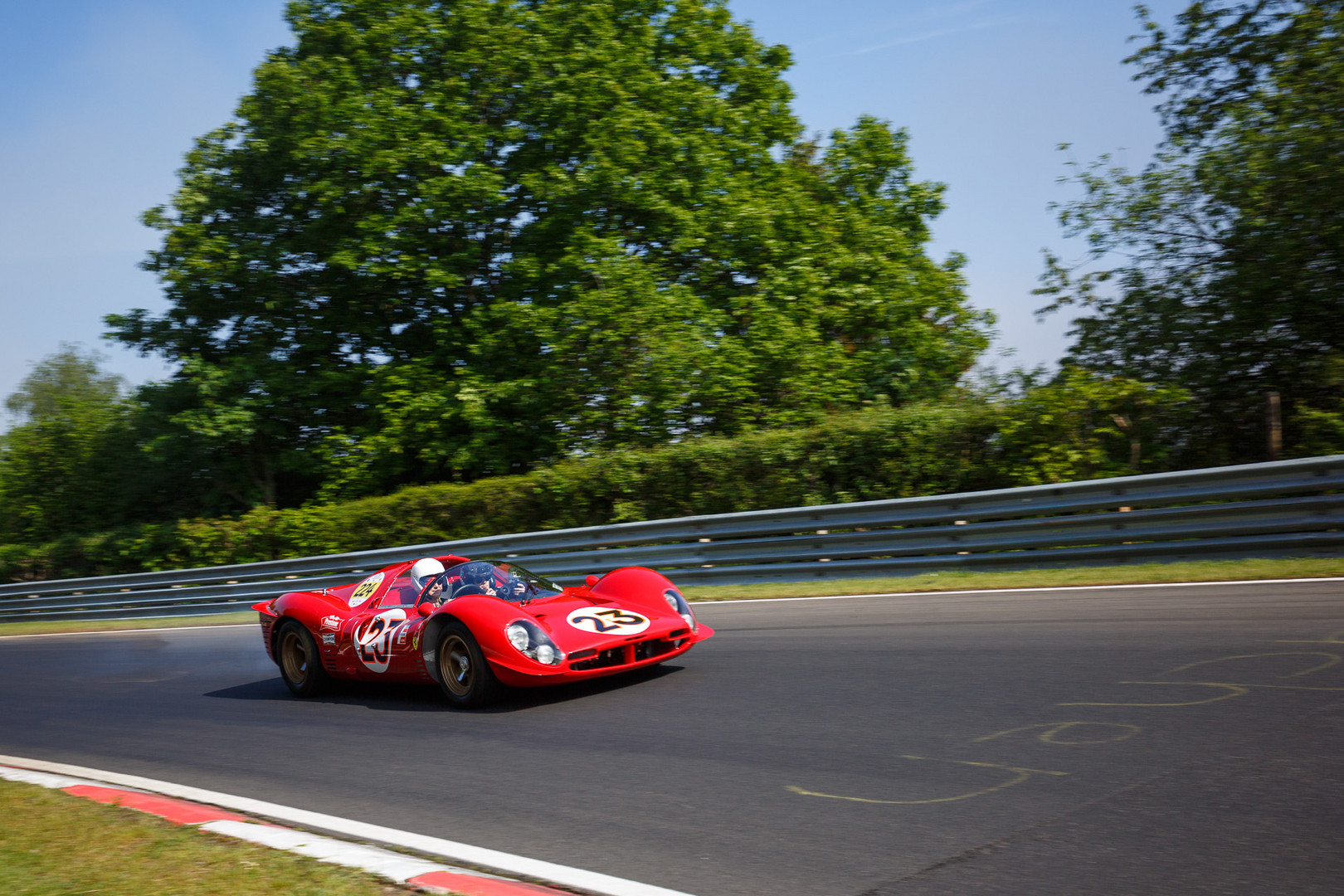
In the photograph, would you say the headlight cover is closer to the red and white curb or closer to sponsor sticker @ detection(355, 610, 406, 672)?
sponsor sticker @ detection(355, 610, 406, 672)

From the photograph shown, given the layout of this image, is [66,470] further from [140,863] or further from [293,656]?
[140,863]

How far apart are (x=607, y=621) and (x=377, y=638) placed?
1969 mm

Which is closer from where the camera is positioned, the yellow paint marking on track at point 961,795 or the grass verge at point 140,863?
the grass verge at point 140,863

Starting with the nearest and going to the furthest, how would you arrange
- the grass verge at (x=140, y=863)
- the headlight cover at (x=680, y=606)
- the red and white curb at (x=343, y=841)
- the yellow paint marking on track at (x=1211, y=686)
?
the red and white curb at (x=343, y=841)
the grass verge at (x=140, y=863)
the yellow paint marking on track at (x=1211, y=686)
the headlight cover at (x=680, y=606)

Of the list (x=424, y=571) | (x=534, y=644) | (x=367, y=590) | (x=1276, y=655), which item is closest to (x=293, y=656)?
(x=367, y=590)

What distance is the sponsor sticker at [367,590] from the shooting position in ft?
27.7

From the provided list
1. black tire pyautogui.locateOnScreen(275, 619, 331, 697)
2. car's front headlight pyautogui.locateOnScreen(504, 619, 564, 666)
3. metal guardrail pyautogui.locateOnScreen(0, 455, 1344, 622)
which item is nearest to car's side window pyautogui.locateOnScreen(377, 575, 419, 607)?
black tire pyautogui.locateOnScreen(275, 619, 331, 697)

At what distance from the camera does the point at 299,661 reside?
29.2ft

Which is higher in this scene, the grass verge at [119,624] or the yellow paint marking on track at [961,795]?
the yellow paint marking on track at [961,795]

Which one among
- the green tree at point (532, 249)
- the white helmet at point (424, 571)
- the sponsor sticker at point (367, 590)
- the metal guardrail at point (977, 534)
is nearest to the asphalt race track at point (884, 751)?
the sponsor sticker at point (367, 590)

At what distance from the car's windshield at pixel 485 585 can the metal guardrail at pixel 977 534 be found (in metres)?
4.95

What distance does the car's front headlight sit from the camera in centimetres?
677

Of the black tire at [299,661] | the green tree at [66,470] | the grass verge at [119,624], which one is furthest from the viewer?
the green tree at [66,470]

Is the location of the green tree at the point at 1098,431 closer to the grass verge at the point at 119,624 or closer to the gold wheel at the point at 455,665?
the gold wheel at the point at 455,665
